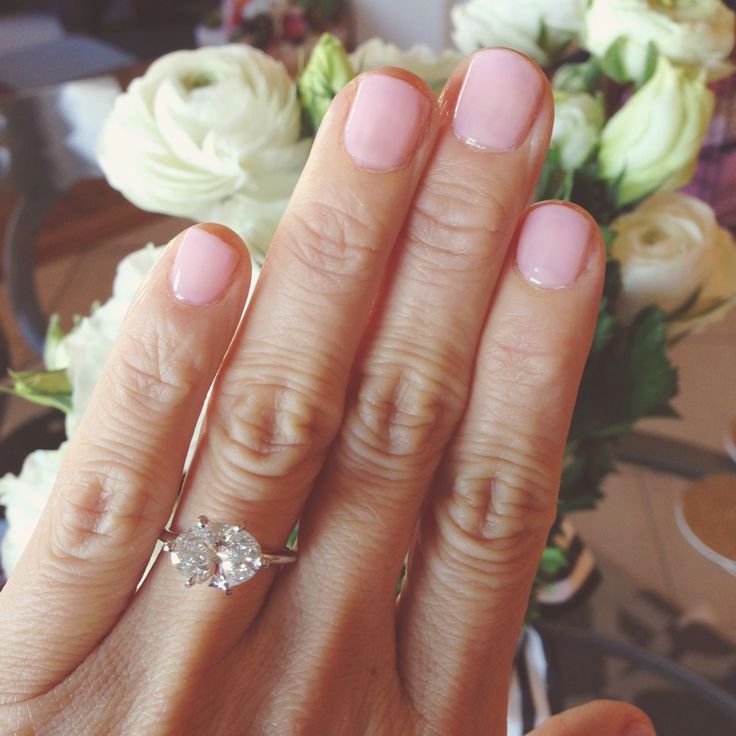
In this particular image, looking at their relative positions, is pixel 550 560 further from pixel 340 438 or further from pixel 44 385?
pixel 44 385

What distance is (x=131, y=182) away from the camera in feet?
1.39

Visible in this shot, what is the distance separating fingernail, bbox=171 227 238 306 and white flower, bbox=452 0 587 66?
0.27 metres

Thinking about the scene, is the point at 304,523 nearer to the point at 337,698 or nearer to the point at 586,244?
the point at 337,698

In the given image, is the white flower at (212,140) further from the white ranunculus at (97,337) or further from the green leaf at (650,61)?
the green leaf at (650,61)

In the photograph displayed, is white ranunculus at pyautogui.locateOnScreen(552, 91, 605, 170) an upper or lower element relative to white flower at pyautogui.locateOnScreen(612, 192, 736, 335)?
upper

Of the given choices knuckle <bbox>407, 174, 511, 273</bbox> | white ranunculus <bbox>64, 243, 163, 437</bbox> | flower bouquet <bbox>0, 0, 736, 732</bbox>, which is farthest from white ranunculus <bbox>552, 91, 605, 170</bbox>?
white ranunculus <bbox>64, 243, 163, 437</bbox>

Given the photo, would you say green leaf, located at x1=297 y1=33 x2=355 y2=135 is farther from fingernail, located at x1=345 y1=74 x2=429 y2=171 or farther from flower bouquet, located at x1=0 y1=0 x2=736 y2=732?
fingernail, located at x1=345 y1=74 x2=429 y2=171

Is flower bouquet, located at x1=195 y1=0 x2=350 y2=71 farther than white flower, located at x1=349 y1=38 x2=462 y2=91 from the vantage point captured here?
Yes

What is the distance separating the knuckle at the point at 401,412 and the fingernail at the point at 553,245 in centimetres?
6

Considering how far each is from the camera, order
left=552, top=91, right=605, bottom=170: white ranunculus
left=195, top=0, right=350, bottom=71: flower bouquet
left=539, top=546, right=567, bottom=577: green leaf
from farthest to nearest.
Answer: left=195, top=0, right=350, bottom=71: flower bouquet → left=539, top=546, right=567, bottom=577: green leaf → left=552, top=91, right=605, bottom=170: white ranunculus

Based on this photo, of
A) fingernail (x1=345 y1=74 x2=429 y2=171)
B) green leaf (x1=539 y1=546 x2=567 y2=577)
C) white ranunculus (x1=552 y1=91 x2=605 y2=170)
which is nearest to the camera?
fingernail (x1=345 y1=74 x2=429 y2=171)

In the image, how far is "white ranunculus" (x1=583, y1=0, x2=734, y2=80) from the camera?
44cm

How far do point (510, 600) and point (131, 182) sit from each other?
0.30 meters

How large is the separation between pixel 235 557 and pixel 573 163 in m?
0.27
